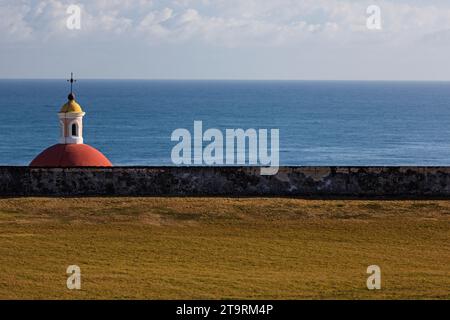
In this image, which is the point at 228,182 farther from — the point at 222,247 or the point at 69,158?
the point at 69,158

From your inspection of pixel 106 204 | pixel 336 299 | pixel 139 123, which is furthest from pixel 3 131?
pixel 336 299

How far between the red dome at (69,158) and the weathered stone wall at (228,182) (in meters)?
1.70

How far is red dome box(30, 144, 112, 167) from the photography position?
2855 cm

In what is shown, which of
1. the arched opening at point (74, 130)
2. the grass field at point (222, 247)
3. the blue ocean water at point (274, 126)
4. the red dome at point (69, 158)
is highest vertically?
the blue ocean water at point (274, 126)

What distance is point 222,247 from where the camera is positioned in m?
22.5

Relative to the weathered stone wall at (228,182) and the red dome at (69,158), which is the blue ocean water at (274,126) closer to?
the red dome at (69,158)

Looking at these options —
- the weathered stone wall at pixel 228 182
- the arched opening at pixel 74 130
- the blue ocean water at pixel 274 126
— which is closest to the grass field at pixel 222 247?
the weathered stone wall at pixel 228 182

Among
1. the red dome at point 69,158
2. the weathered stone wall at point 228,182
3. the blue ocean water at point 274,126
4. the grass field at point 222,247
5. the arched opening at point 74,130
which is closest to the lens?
the grass field at point 222,247

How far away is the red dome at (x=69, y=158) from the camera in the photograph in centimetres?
2855

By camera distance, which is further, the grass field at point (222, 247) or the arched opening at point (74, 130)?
the arched opening at point (74, 130)

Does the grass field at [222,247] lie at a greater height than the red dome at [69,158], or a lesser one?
lesser

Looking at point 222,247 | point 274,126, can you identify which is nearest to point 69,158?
point 222,247

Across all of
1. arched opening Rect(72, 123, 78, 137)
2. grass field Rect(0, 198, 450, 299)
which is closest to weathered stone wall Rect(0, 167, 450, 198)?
grass field Rect(0, 198, 450, 299)

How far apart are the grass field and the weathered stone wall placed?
0.78 metres
